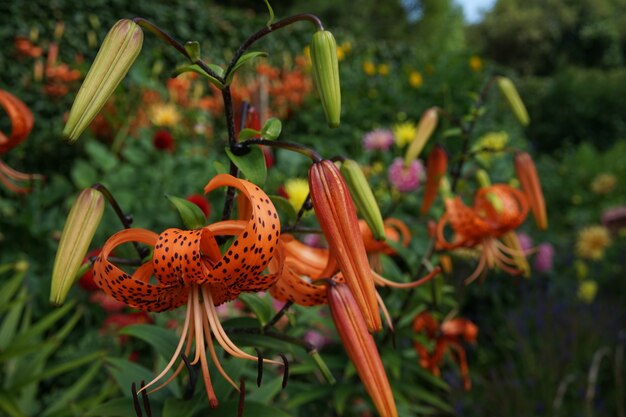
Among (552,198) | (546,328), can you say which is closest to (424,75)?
(552,198)

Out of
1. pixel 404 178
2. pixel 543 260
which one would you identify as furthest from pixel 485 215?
pixel 543 260

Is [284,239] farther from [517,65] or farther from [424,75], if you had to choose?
[517,65]

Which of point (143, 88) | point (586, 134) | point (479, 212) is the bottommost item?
point (586, 134)

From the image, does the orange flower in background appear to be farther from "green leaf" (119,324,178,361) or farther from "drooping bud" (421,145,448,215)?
"green leaf" (119,324,178,361)

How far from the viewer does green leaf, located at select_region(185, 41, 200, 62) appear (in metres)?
0.61

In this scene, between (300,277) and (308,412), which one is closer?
(300,277)

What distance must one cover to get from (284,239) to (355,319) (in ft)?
0.39

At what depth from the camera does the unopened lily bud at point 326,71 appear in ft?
2.06

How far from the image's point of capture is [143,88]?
2762mm

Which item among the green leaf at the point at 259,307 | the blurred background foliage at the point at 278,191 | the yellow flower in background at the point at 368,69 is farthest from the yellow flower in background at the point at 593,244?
the green leaf at the point at 259,307

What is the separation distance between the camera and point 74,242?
2.00ft

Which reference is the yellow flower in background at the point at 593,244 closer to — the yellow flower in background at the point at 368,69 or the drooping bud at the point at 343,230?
the yellow flower in background at the point at 368,69

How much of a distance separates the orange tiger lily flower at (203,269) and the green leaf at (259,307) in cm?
6

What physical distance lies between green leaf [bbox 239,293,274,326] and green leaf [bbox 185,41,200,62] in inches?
11.1
